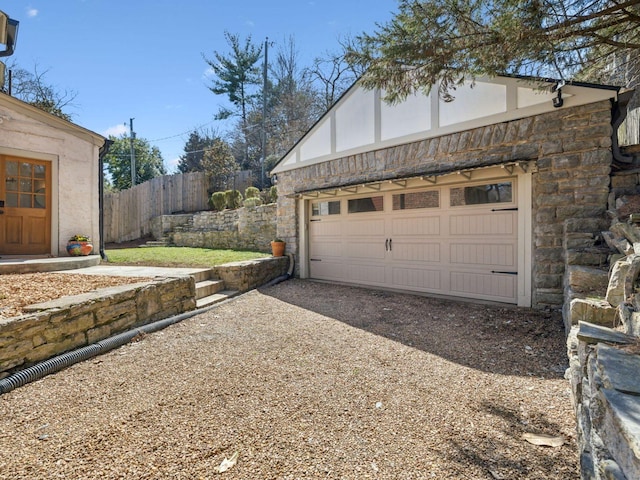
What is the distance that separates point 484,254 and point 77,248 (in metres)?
7.81

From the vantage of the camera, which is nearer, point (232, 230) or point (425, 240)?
point (425, 240)

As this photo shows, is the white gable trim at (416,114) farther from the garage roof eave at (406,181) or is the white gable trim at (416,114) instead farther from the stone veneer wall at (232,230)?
the stone veneer wall at (232,230)

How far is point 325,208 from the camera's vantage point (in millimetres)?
7566

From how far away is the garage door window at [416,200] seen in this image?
229 inches

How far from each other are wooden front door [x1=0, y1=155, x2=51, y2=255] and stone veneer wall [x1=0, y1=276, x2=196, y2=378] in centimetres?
422

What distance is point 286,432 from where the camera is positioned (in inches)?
78.1

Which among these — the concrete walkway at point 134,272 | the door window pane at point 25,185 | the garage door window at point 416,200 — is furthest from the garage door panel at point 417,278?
the door window pane at point 25,185

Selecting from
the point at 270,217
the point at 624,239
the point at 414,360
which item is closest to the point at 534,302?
the point at 624,239

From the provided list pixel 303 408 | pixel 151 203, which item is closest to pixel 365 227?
pixel 303 408

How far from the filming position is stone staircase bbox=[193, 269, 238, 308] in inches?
201

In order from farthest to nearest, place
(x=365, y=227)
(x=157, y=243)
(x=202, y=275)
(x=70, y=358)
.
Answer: (x=157, y=243) < (x=365, y=227) < (x=202, y=275) < (x=70, y=358)

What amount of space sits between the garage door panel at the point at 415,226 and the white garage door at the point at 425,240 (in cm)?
2

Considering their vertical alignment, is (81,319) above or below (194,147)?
below

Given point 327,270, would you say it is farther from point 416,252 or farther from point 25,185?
point 25,185
